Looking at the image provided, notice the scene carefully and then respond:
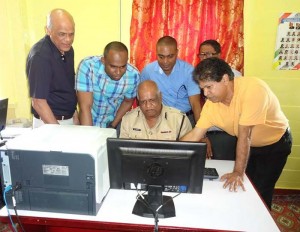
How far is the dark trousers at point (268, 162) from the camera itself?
205cm

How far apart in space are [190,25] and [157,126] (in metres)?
1.25

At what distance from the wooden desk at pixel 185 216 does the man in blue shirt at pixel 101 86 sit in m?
0.93

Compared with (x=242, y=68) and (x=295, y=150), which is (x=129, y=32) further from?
(x=295, y=150)

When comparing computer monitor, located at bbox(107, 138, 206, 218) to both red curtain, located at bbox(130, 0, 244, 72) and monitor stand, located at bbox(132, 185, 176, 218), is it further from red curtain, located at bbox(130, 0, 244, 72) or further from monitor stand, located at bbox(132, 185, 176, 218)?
red curtain, located at bbox(130, 0, 244, 72)

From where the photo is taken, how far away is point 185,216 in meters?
1.36

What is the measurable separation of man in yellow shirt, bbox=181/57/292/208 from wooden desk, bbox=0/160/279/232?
18 centimetres

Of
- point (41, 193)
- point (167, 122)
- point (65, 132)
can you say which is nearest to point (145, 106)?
point (167, 122)

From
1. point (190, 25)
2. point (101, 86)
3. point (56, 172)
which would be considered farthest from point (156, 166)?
point (190, 25)

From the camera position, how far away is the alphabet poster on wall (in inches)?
108

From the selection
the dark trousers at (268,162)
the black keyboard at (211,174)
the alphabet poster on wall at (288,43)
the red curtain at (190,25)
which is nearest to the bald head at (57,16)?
the red curtain at (190,25)

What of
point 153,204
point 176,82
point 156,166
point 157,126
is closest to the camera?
point 156,166

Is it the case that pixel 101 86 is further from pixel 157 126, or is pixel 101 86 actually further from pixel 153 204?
pixel 153 204

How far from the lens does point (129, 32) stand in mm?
2867

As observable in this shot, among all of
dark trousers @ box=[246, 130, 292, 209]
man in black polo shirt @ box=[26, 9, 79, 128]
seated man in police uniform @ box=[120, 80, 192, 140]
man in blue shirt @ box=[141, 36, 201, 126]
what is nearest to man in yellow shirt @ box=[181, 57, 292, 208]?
Result: dark trousers @ box=[246, 130, 292, 209]
